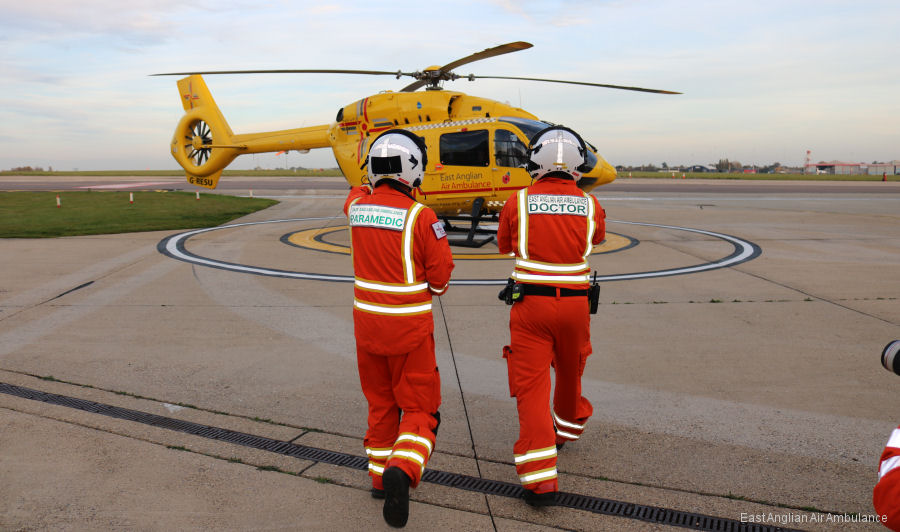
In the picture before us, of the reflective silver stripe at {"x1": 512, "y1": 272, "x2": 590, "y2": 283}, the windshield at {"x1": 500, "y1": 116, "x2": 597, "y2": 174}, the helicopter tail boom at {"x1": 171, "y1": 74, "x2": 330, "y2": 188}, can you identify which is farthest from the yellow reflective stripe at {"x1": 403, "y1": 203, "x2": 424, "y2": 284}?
the helicopter tail boom at {"x1": 171, "y1": 74, "x2": 330, "y2": 188}

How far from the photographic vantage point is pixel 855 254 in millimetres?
11148

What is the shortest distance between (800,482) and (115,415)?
4.59 meters

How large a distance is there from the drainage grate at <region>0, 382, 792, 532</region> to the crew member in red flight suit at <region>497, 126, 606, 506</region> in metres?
0.27

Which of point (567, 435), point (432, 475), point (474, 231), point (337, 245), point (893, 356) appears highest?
point (893, 356)

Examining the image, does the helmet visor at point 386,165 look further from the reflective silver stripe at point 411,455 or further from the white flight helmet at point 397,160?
the reflective silver stripe at point 411,455

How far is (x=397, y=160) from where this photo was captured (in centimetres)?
341

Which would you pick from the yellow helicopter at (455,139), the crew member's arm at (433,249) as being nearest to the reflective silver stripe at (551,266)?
the crew member's arm at (433,249)

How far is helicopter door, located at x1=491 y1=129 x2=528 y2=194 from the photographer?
11.2 metres

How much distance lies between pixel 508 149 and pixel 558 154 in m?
7.66

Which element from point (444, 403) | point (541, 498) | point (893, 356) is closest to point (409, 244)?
point (541, 498)

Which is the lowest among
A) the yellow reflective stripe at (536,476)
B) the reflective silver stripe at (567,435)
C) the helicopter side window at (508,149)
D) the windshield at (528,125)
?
the reflective silver stripe at (567,435)

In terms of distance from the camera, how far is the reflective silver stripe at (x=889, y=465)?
147cm

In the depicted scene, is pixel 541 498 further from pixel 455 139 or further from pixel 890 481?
pixel 455 139

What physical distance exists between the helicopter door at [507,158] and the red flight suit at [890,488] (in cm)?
994
